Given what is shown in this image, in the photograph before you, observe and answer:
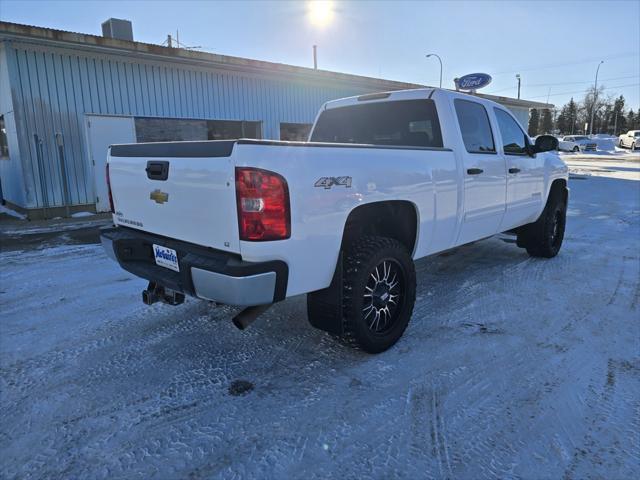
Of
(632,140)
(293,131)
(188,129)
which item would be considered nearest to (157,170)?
(188,129)

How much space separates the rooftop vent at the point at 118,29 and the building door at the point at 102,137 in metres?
3.15

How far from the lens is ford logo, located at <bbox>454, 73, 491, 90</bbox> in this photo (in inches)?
656

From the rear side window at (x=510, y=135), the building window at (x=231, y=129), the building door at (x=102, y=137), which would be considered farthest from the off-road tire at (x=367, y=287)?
the building window at (x=231, y=129)

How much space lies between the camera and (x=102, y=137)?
419 inches

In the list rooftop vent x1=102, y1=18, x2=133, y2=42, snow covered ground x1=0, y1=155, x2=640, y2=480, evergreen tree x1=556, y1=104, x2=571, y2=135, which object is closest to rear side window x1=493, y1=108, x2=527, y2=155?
snow covered ground x1=0, y1=155, x2=640, y2=480

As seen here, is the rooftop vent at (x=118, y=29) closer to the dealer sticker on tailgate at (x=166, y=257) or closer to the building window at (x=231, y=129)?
the building window at (x=231, y=129)

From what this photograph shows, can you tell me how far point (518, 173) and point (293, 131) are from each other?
34.4 feet

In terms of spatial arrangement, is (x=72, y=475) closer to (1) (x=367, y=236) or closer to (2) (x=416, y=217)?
(1) (x=367, y=236)

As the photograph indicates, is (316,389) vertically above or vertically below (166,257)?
below

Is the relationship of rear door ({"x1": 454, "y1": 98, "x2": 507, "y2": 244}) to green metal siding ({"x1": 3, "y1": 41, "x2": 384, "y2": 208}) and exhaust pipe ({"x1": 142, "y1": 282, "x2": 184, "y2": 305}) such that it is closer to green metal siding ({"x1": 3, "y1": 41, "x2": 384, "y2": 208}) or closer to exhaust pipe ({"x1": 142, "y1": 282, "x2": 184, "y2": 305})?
exhaust pipe ({"x1": 142, "y1": 282, "x2": 184, "y2": 305})

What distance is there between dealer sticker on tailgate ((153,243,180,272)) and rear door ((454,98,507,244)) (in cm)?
262

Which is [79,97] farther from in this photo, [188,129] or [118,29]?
[118,29]

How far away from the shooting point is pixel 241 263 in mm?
2553

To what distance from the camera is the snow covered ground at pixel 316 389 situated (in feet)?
7.46
